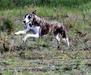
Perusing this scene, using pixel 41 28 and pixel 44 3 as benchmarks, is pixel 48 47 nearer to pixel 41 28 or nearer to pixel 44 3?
pixel 41 28

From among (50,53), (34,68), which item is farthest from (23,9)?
(34,68)

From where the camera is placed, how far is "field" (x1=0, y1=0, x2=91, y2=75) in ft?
36.1

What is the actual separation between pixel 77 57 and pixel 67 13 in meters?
6.02

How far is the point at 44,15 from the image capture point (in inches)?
725

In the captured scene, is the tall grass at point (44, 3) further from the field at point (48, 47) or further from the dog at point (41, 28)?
the dog at point (41, 28)

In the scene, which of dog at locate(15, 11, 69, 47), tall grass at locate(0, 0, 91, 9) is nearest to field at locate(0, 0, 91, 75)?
tall grass at locate(0, 0, 91, 9)

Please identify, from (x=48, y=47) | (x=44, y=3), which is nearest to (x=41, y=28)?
(x=48, y=47)

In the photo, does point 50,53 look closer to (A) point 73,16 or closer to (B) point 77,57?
(B) point 77,57

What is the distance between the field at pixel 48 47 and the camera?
11.0 m

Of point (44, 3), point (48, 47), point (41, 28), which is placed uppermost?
point (41, 28)

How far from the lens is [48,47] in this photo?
14438 millimetres

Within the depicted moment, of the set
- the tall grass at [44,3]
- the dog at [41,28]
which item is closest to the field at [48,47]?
the tall grass at [44,3]

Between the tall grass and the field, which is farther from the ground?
the tall grass

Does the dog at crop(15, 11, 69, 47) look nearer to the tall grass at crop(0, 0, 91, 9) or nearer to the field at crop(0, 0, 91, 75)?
the field at crop(0, 0, 91, 75)
